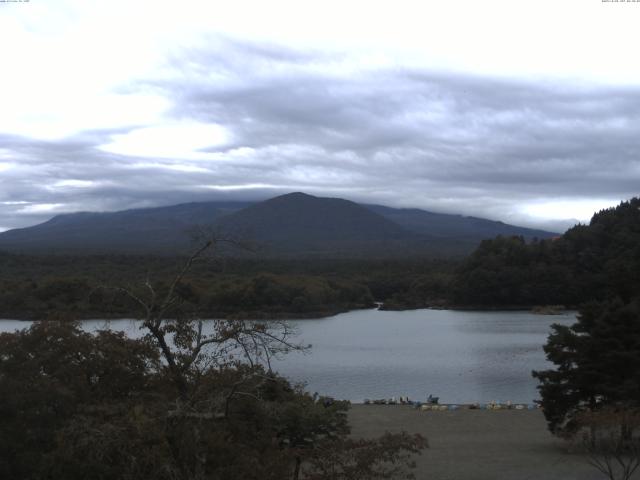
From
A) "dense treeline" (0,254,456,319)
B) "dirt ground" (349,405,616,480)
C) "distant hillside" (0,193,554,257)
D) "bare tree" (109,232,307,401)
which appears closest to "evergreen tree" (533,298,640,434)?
"dirt ground" (349,405,616,480)

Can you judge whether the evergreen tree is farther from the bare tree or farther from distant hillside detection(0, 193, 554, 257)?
distant hillside detection(0, 193, 554, 257)

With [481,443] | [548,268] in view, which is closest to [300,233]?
[548,268]

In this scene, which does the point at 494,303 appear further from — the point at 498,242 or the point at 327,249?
the point at 327,249

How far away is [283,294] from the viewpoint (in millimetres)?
60469

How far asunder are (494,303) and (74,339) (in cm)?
6739

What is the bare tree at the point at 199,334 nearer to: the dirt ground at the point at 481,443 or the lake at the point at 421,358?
the lake at the point at 421,358

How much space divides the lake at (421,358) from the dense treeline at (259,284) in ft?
8.43

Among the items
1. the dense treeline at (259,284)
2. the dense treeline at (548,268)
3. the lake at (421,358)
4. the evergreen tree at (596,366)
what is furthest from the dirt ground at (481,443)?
the dense treeline at (548,268)

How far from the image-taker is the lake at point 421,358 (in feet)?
94.0

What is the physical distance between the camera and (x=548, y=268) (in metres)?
72.3

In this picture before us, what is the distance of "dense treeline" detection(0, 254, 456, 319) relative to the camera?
1980 inches

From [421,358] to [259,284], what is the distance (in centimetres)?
2430

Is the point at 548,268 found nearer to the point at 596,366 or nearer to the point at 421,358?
the point at 421,358

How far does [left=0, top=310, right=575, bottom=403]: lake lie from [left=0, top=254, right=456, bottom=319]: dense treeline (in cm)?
257
